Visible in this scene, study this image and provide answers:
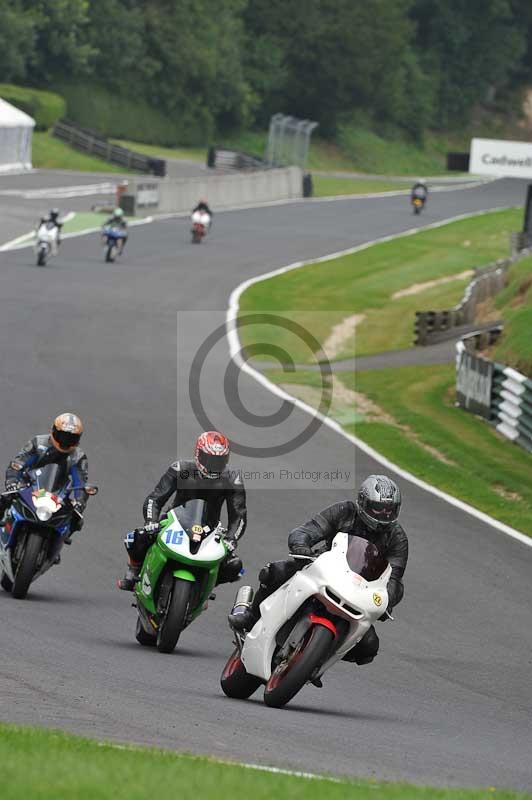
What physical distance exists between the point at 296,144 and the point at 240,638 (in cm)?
7874

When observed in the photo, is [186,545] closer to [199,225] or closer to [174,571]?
[174,571]

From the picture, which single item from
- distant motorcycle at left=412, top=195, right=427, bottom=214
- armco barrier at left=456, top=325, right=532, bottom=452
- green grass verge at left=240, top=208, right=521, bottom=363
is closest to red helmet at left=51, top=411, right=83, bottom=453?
armco barrier at left=456, top=325, right=532, bottom=452

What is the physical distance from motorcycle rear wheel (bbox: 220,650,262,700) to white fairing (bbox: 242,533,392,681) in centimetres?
15

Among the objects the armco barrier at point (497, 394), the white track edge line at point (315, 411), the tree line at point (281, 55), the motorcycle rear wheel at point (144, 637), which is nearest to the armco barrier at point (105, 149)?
the tree line at point (281, 55)

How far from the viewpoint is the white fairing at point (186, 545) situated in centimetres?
1130

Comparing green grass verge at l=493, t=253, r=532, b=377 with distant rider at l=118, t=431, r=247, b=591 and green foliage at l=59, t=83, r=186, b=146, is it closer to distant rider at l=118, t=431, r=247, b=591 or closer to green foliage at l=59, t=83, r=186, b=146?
distant rider at l=118, t=431, r=247, b=591

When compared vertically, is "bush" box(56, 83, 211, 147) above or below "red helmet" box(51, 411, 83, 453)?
below

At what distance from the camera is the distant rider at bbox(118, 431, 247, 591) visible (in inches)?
457

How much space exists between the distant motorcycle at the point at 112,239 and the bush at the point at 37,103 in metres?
41.5

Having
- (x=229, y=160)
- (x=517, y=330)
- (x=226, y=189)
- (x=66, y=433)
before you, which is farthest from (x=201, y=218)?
(x=66, y=433)

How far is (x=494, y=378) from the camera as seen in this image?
84.2 ft

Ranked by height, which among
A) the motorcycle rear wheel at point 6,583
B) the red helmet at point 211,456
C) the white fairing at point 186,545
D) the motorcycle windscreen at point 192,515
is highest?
the red helmet at point 211,456

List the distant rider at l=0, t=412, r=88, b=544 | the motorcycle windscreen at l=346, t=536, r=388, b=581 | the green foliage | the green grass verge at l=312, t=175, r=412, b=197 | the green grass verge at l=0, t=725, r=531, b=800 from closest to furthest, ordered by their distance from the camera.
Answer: the green grass verge at l=0, t=725, r=531, b=800 < the motorcycle windscreen at l=346, t=536, r=388, b=581 < the distant rider at l=0, t=412, r=88, b=544 < the green grass verge at l=312, t=175, r=412, b=197 < the green foliage

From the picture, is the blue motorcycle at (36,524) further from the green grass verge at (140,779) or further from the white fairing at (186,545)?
the green grass verge at (140,779)
